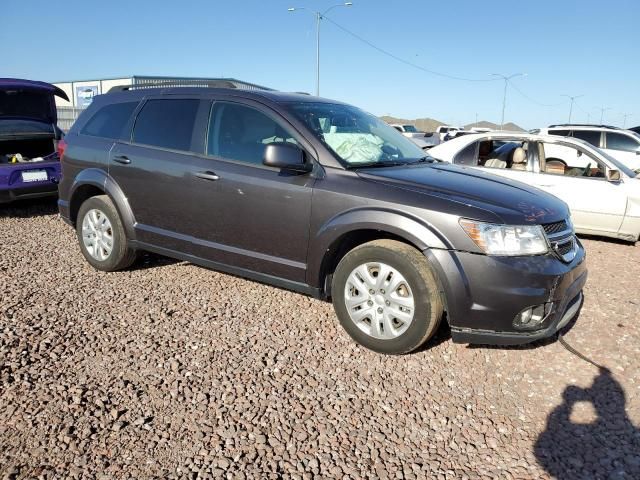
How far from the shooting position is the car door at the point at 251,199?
3.73 metres

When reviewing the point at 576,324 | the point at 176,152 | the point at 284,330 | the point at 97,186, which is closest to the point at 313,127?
the point at 176,152

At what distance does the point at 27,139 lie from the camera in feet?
25.4

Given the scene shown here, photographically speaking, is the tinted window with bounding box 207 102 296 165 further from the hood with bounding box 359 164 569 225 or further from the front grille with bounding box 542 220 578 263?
the front grille with bounding box 542 220 578 263

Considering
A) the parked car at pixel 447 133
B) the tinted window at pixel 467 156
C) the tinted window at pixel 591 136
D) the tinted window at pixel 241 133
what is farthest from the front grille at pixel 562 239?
the parked car at pixel 447 133

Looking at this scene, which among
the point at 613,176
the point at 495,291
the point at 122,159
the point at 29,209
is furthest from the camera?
the point at 29,209

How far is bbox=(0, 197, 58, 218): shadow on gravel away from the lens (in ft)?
25.5

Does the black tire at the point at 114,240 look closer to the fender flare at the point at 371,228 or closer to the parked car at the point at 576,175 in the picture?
the fender flare at the point at 371,228

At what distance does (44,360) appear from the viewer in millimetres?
3256

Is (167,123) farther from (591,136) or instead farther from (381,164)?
(591,136)

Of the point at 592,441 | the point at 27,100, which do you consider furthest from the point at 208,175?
the point at 27,100

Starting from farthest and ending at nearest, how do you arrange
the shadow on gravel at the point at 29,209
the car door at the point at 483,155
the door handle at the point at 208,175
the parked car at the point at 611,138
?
the parked car at the point at 611,138
the shadow on gravel at the point at 29,209
the car door at the point at 483,155
the door handle at the point at 208,175

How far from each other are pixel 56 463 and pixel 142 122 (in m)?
3.22

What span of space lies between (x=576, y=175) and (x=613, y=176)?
0.49 meters

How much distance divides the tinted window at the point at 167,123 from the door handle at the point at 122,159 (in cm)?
19
